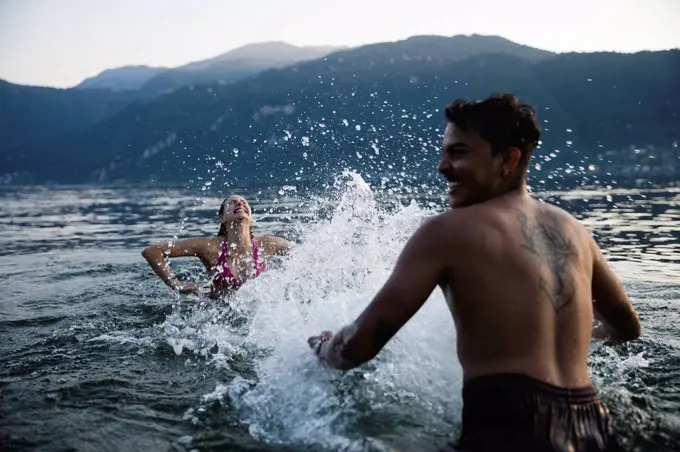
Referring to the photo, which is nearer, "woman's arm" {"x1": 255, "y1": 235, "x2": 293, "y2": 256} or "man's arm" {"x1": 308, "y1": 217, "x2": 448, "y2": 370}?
"man's arm" {"x1": 308, "y1": 217, "x2": 448, "y2": 370}

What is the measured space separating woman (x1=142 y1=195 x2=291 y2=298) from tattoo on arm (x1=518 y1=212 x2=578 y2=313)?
5418mm

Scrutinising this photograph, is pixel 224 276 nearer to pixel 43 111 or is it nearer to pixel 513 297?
pixel 513 297

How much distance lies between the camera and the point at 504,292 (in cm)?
219

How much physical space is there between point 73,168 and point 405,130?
251ft

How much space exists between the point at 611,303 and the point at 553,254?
2.72ft

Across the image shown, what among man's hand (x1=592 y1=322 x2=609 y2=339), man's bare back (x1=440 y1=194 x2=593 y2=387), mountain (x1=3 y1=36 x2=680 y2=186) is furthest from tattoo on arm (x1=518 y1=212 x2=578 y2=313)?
mountain (x1=3 y1=36 x2=680 y2=186)

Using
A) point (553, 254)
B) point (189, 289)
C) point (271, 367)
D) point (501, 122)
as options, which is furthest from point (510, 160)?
point (189, 289)

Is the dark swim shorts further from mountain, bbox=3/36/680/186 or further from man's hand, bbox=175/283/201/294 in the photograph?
mountain, bbox=3/36/680/186

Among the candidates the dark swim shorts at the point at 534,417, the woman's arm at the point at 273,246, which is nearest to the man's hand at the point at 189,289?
the woman's arm at the point at 273,246

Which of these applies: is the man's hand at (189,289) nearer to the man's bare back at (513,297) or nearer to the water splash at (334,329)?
the water splash at (334,329)

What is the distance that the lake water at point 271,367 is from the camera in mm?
3333

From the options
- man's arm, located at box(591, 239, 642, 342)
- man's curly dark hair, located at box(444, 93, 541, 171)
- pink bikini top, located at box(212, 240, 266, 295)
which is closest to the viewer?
man's curly dark hair, located at box(444, 93, 541, 171)

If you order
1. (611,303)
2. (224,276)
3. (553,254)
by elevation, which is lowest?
(224,276)

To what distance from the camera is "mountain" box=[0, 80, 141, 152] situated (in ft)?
581
